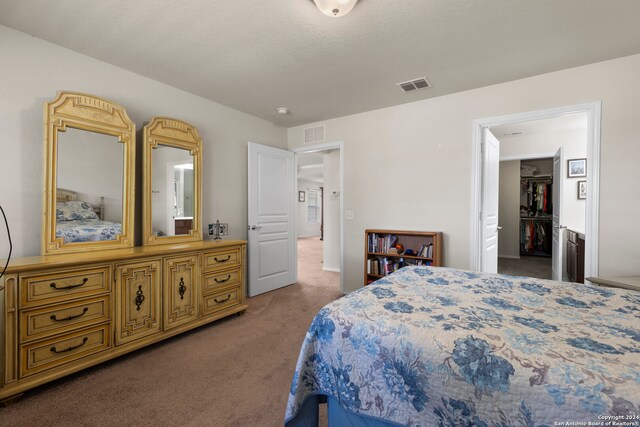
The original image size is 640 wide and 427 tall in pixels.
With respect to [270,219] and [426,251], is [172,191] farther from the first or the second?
[426,251]

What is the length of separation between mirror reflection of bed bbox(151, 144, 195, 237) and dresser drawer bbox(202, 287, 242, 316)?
0.78m

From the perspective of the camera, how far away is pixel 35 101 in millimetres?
2205

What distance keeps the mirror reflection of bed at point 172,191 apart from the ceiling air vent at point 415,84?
95.8 inches

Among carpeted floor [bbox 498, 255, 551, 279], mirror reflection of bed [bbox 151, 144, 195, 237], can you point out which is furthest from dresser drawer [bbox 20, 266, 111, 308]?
carpeted floor [bbox 498, 255, 551, 279]

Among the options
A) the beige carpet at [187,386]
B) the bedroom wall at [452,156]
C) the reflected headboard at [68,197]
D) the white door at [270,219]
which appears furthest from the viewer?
the white door at [270,219]

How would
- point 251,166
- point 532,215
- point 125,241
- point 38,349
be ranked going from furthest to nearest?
1. point 532,215
2. point 251,166
3. point 125,241
4. point 38,349

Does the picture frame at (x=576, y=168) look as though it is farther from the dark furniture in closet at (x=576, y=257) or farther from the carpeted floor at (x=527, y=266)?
the carpeted floor at (x=527, y=266)

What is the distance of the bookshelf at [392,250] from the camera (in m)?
3.35

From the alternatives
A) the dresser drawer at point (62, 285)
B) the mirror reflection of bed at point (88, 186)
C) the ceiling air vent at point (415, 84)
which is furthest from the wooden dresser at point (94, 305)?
the ceiling air vent at point (415, 84)

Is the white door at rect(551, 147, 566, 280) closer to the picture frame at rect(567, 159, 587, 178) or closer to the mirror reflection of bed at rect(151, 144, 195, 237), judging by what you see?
the picture frame at rect(567, 159, 587, 178)

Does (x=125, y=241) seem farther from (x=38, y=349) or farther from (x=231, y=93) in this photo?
(x=231, y=93)

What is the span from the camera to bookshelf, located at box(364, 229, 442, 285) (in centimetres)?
335

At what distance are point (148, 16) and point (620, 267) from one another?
4.34 metres

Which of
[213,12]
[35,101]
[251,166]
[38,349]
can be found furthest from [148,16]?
[38,349]
